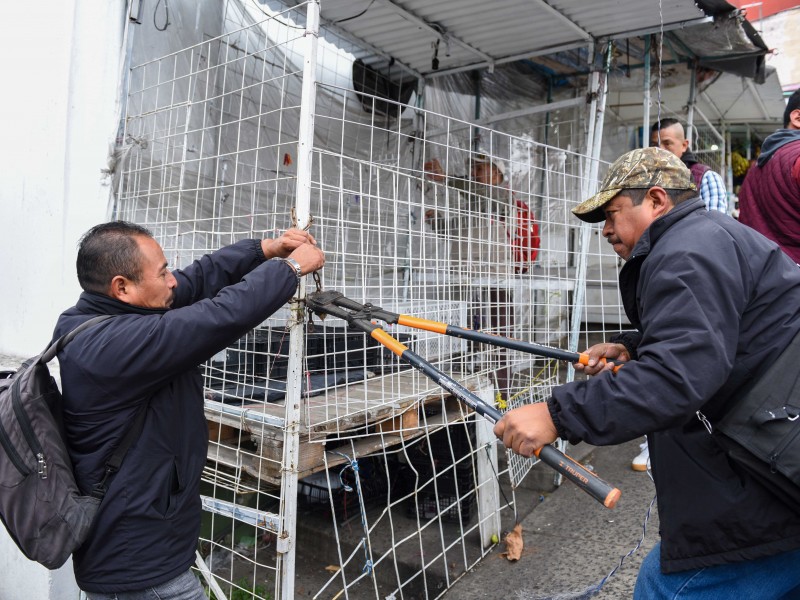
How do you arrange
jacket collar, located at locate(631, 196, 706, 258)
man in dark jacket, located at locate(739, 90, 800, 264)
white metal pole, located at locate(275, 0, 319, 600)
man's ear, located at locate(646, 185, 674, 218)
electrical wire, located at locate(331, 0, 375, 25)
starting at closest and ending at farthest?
1. jacket collar, located at locate(631, 196, 706, 258)
2. man's ear, located at locate(646, 185, 674, 218)
3. white metal pole, located at locate(275, 0, 319, 600)
4. man in dark jacket, located at locate(739, 90, 800, 264)
5. electrical wire, located at locate(331, 0, 375, 25)

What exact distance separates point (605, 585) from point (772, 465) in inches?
80.1

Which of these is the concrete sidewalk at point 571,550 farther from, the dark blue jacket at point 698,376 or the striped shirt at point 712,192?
the striped shirt at point 712,192

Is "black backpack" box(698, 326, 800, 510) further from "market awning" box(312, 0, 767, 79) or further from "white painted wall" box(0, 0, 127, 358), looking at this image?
"market awning" box(312, 0, 767, 79)

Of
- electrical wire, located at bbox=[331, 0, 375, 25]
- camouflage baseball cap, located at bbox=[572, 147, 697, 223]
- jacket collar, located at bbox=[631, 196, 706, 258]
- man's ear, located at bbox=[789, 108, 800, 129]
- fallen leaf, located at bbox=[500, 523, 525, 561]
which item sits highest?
electrical wire, located at bbox=[331, 0, 375, 25]

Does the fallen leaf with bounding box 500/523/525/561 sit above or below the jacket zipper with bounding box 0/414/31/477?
below

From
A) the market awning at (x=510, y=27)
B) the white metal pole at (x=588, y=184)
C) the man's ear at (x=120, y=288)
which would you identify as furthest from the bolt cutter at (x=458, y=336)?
the market awning at (x=510, y=27)

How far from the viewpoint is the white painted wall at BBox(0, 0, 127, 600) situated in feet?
10.8

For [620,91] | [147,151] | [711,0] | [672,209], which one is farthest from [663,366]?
[620,91]

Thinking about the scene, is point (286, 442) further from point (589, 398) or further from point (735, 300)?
point (735, 300)

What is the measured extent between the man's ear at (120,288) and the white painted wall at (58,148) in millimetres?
1494

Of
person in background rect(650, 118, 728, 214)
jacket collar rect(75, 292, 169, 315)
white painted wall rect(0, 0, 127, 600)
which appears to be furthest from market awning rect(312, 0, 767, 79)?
jacket collar rect(75, 292, 169, 315)

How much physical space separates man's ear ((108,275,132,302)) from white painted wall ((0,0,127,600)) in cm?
149

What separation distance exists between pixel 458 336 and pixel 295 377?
2.29 ft

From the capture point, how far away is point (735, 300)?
1547 mm
